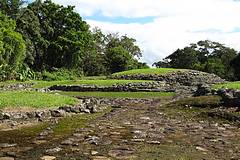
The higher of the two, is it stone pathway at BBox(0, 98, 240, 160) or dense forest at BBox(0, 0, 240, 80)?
dense forest at BBox(0, 0, 240, 80)

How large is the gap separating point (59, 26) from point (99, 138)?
63.1m

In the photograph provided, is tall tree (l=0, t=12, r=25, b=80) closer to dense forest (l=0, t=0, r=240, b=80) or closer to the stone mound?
dense forest (l=0, t=0, r=240, b=80)

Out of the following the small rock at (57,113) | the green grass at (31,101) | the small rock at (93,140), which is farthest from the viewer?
the green grass at (31,101)

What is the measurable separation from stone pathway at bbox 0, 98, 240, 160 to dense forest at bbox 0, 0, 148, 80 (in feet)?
130

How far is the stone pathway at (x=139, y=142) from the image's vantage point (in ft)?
41.7

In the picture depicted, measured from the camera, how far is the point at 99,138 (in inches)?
606

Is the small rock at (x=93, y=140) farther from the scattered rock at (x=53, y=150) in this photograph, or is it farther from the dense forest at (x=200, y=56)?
the dense forest at (x=200, y=56)

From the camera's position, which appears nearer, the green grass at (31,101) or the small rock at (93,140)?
the small rock at (93,140)

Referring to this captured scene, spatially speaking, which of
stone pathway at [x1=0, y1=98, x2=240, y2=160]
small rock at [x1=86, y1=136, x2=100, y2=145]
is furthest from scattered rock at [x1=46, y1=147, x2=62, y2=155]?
small rock at [x1=86, y1=136, x2=100, y2=145]

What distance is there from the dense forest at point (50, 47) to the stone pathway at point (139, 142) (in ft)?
130

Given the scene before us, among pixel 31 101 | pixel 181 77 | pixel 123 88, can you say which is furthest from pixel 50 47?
pixel 31 101

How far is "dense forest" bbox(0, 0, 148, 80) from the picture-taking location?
57.8 m

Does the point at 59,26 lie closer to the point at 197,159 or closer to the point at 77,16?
the point at 77,16

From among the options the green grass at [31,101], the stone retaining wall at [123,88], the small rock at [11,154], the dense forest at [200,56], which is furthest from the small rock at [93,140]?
the dense forest at [200,56]
